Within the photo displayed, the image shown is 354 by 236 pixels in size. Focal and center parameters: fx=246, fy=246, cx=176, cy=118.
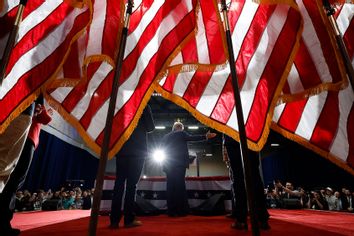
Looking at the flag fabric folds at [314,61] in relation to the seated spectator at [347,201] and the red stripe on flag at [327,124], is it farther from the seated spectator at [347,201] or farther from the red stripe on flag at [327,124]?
the seated spectator at [347,201]

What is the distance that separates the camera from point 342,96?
176 cm

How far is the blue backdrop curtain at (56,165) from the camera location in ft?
37.6

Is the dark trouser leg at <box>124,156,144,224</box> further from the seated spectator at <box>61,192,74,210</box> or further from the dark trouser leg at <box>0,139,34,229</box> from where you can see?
the seated spectator at <box>61,192,74,210</box>

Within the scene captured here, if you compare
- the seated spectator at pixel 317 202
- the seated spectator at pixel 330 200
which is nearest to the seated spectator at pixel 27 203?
the seated spectator at pixel 317 202

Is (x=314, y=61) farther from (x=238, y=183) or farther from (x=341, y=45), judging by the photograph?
(x=238, y=183)

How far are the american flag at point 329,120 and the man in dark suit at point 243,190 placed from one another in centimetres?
47

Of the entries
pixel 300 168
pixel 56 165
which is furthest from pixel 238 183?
pixel 300 168

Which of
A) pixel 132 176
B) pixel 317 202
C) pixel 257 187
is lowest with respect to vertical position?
pixel 317 202

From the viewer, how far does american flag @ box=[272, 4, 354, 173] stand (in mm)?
1649

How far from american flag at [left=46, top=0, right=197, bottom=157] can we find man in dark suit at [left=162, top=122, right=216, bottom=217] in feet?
6.84

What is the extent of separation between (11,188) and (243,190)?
6.06 ft

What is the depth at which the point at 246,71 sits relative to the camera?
1.69m

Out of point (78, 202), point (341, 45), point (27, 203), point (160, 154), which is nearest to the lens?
point (341, 45)

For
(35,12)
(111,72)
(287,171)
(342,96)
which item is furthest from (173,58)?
(287,171)
